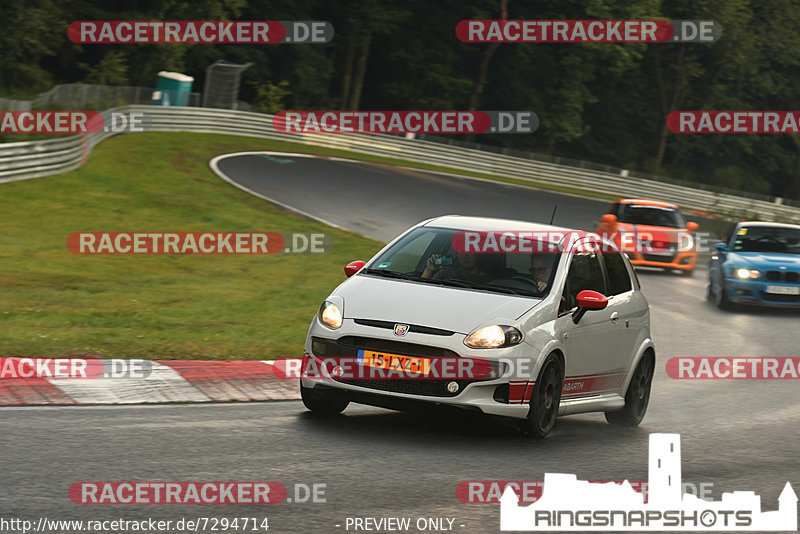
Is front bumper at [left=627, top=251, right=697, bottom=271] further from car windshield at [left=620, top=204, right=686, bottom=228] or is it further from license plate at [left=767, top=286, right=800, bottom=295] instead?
license plate at [left=767, top=286, right=800, bottom=295]

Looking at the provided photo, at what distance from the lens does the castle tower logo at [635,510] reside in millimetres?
6113

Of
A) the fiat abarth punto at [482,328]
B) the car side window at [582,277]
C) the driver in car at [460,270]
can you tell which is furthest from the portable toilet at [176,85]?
the driver in car at [460,270]

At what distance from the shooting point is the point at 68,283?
16234 millimetres

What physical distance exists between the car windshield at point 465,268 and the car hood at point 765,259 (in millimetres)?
12026

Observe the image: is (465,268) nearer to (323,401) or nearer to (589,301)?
(589,301)

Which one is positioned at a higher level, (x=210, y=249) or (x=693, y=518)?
(x=693, y=518)

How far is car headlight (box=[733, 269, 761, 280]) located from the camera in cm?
2014

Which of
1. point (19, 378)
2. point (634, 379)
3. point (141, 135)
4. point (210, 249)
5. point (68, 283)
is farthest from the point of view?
point (141, 135)

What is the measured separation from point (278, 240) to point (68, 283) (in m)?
8.08

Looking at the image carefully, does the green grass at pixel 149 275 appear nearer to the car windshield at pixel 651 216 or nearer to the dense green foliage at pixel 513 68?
the car windshield at pixel 651 216

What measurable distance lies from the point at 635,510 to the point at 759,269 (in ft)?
47.8

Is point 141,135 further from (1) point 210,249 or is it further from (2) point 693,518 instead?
(2) point 693,518

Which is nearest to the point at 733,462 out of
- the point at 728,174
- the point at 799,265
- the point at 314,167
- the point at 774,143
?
the point at 799,265

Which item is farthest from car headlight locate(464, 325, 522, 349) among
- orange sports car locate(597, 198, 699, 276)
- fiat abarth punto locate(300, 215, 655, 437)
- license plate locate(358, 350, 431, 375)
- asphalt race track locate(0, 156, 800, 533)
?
orange sports car locate(597, 198, 699, 276)
